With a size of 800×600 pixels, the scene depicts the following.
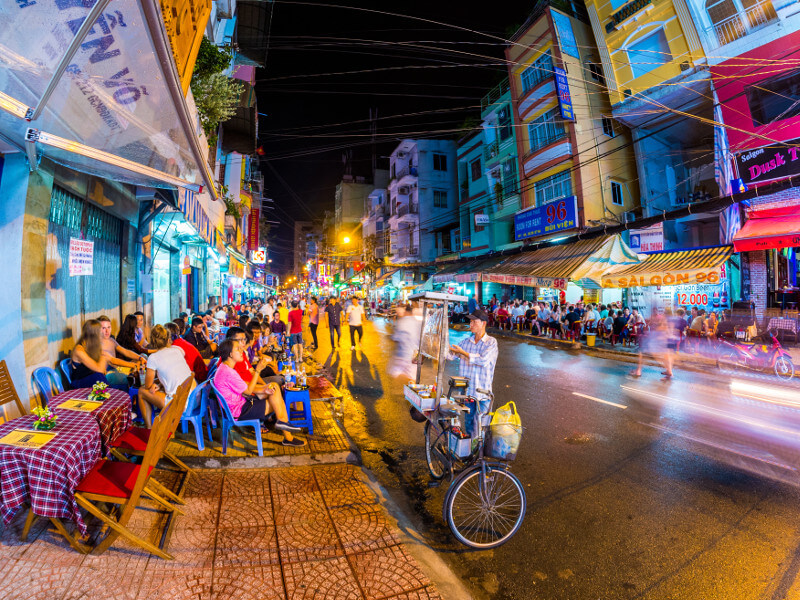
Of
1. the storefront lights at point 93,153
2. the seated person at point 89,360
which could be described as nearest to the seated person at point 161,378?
the seated person at point 89,360

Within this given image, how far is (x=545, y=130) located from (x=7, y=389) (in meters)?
24.8

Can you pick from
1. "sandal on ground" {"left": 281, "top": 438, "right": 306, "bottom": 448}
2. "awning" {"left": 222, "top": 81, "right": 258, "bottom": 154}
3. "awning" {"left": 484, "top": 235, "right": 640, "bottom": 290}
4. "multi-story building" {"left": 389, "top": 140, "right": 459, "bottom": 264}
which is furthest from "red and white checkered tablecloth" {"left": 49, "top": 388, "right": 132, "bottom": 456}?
"multi-story building" {"left": 389, "top": 140, "right": 459, "bottom": 264}

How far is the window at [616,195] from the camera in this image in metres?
20.8

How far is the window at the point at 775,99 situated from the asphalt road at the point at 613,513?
46.2 ft

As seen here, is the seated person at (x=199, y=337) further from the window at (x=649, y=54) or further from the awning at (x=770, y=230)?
the window at (x=649, y=54)

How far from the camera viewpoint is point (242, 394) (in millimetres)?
5004

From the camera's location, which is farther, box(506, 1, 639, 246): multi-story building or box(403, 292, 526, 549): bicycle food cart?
box(506, 1, 639, 246): multi-story building

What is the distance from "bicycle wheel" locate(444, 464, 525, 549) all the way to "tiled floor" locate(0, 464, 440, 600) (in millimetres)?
629

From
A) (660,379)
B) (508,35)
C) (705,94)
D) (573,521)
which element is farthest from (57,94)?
(508,35)

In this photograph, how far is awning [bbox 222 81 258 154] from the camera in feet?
53.4

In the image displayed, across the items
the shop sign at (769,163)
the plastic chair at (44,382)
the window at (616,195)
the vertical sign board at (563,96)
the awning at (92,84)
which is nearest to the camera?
the awning at (92,84)

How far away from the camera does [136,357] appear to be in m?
6.46

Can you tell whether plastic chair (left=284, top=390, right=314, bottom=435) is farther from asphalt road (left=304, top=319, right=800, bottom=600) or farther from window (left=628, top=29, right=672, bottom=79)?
window (left=628, top=29, right=672, bottom=79)

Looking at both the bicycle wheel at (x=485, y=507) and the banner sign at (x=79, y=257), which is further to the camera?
the banner sign at (x=79, y=257)
